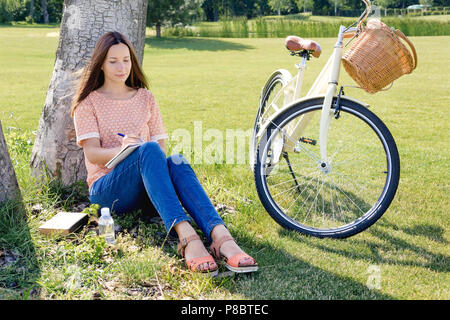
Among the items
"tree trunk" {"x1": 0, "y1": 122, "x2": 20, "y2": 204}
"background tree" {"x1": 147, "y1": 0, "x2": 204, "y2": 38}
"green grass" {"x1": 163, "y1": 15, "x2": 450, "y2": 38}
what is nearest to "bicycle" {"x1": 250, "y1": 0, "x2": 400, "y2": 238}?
"tree trunk" {"x1": 0, "y1": 122, "x2": 20, "y2": 204}

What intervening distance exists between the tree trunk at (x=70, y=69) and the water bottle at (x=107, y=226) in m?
0.94

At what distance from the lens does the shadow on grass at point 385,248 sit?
10.3 feet

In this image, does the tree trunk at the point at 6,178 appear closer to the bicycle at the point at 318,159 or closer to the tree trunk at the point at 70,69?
the tree trunk at the point at 70,69

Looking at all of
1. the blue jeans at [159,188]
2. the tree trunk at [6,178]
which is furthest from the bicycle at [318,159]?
the tree trunk at [6,178]

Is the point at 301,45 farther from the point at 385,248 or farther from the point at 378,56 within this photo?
the point at 385,248

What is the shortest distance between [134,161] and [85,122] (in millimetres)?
482

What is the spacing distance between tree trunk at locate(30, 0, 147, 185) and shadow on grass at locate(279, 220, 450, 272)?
1.79 meters

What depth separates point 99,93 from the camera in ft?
11.1

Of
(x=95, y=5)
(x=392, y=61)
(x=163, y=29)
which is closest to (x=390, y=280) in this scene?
(x=392, y=61)

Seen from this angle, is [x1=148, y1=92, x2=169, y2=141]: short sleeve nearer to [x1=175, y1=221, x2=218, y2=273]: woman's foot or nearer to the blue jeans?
the blue jeans

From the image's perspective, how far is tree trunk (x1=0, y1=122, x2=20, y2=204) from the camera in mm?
3270

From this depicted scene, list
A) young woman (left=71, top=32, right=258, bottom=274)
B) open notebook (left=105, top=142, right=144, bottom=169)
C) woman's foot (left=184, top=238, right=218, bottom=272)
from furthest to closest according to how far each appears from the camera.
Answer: open notebook (left=105, top=142, right=144, bottom=169) → young woman (left=71, top=32, right=258, bottom=274) → woman's foot (left=184, top=238, right=218, bottom=272)

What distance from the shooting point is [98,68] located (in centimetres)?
332
